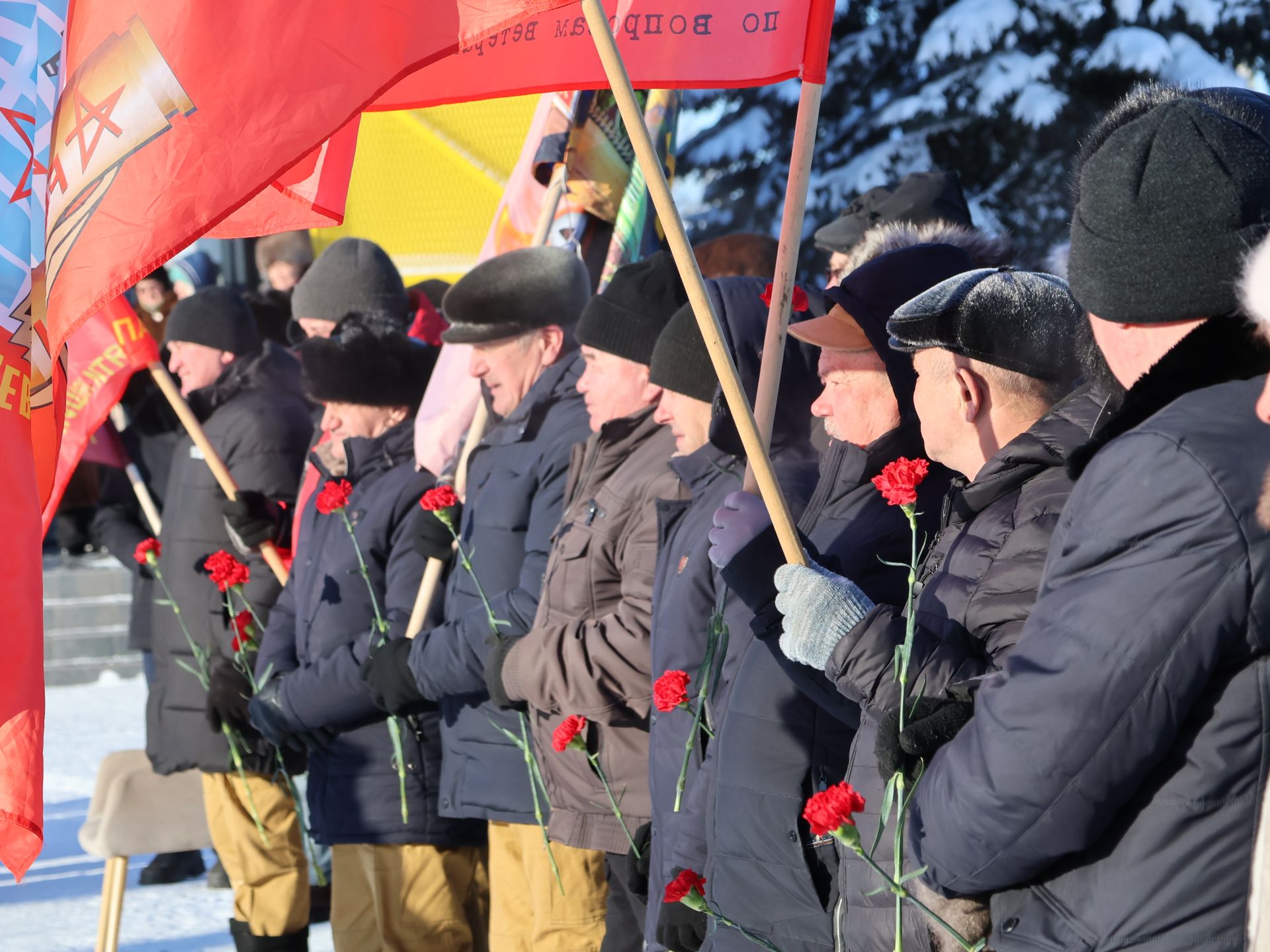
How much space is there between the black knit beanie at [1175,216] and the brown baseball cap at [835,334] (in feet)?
3.34

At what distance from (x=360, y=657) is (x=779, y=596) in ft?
8.54

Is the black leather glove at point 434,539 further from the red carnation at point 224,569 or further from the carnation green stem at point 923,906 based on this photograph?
the carnation green stem at point 923,906

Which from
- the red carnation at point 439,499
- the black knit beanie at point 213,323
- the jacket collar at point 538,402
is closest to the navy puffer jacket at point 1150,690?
the red carnation at point 439,499

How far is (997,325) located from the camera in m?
2.63

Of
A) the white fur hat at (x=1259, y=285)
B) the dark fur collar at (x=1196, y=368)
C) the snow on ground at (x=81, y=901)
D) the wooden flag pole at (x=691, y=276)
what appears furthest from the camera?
the snow on ground at (x=81, y=901)

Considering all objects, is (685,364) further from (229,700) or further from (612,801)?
(229,700)

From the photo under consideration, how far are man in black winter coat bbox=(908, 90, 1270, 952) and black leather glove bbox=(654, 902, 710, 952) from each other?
125 cm

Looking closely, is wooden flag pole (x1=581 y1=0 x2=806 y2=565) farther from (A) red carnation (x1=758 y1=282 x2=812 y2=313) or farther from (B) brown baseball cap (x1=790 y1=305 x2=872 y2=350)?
(A) red carnation (x1=758 y1=282 x2=812 y2=313)

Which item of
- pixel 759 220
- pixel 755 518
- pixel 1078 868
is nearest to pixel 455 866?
pixel 755 518

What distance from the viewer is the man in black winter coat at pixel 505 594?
4305mm

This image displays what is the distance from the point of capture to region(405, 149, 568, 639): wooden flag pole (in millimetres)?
4852

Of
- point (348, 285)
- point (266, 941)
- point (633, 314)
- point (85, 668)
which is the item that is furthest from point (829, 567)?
point (85, 668)

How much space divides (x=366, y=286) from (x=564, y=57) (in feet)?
10.2

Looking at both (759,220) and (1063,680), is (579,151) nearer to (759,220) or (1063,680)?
(1063,680)
